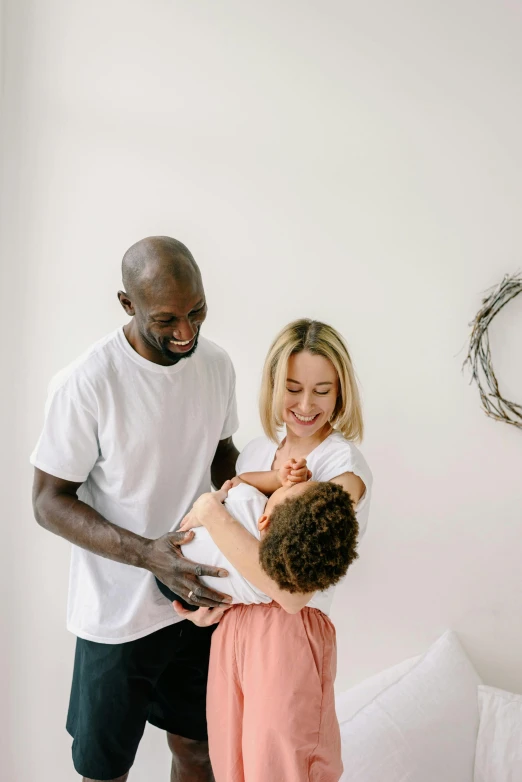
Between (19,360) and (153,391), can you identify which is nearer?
(153,391)

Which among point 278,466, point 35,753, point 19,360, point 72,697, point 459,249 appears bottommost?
point 35,753

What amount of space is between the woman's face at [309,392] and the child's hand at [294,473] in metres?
0.17

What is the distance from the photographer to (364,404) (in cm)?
221

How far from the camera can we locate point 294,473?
1449 mm

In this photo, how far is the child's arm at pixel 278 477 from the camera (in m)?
1.45

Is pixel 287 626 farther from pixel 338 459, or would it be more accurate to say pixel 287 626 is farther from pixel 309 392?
pixel 309 392

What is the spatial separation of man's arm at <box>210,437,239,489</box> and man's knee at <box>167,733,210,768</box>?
2.04 ft

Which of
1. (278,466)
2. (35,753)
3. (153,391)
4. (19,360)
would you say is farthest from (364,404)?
(35,753)

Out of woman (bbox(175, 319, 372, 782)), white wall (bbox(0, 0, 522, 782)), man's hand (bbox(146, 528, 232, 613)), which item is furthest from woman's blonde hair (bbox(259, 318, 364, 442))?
white wall (bbox(0, 0, 522, 782))

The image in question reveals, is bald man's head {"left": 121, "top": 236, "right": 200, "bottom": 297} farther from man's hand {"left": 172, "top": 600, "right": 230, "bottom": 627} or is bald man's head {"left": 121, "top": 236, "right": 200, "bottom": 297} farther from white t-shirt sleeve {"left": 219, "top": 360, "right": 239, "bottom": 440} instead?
man's hand {"left": 172, "top": 600, "right": 230, "bottom": 627}

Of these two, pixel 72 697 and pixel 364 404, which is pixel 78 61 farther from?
pixel 72 697

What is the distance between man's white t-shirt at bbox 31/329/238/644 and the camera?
152 centimetres

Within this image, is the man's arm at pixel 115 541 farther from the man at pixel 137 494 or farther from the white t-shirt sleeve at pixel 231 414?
the white t-shirt sleeve at pixel 231 414

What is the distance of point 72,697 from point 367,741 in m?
0.76
